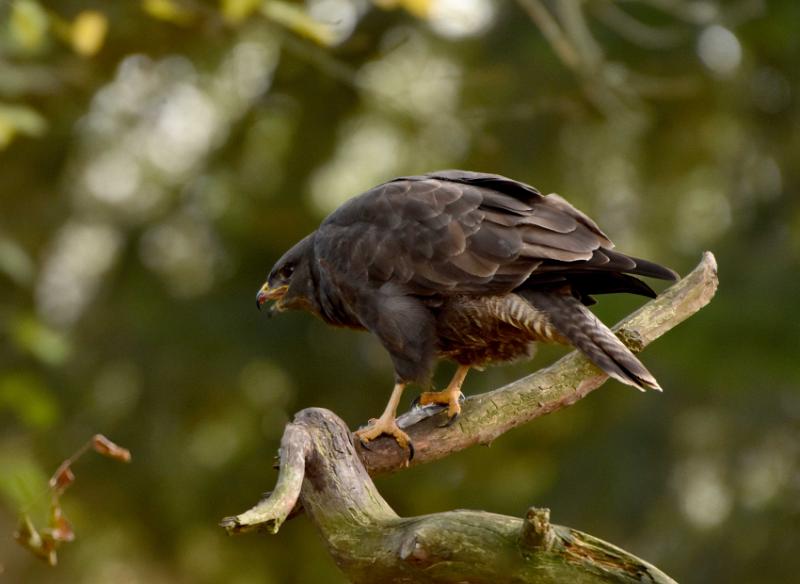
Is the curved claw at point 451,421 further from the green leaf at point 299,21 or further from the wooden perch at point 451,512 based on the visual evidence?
the green leaf at point 299,21

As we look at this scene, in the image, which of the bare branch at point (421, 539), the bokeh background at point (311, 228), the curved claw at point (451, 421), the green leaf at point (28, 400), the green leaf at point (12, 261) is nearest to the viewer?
the bare branch at point (421, 539)

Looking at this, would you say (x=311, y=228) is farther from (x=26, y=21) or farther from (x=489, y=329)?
(x=489, y=329)

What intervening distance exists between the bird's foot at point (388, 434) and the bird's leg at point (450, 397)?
→ 0.21 metres

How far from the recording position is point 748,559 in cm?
1076

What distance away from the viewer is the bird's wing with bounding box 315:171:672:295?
4.79 metres

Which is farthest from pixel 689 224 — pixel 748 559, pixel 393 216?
pixel 393 216

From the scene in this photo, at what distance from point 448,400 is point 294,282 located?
3.77 feet

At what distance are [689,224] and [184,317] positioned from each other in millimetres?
4742

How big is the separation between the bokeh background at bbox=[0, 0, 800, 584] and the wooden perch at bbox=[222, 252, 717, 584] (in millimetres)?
5174

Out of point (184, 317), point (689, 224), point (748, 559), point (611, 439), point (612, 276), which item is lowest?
point (748, 559)

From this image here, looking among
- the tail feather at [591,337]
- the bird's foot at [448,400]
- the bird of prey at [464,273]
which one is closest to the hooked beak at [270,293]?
the bird of prey at [464,273]

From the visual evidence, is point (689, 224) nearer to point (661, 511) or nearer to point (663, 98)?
point (663, 98)

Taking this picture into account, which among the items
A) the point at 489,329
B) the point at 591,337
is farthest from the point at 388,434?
the point at 591,337

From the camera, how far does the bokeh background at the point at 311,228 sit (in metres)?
10.5
